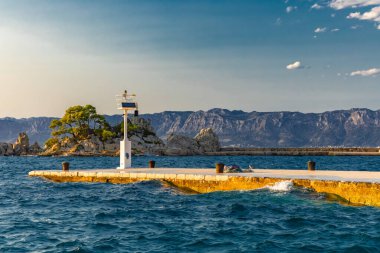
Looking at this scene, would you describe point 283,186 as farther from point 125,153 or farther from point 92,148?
point 92,148

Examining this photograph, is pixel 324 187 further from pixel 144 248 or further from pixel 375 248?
pixel 144 248

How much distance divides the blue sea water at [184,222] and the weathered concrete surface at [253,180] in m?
1.15

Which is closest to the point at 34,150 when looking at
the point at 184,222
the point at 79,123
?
the point at 79,123

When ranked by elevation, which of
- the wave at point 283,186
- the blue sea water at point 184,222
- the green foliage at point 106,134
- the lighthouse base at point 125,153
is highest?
the green foliage at point 106,134

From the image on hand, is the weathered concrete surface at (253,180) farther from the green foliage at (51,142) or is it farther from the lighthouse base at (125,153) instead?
the green foliage at (51,142)

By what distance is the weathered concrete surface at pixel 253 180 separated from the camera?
98.6ft

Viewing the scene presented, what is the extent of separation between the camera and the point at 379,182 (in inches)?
1184

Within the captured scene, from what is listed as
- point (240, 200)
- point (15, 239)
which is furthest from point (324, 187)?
point (15, 239)

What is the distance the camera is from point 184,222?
2492cm

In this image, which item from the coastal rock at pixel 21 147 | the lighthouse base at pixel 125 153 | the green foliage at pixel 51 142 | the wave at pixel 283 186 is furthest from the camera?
the coastal rock at pixel 21 147

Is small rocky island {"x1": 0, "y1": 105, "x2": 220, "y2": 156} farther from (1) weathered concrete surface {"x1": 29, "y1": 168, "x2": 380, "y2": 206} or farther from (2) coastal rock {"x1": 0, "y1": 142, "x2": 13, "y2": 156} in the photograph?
(1) weathered concrete surface {"x1": 29, "y1": 168, "x2": 380, "y2": 206}

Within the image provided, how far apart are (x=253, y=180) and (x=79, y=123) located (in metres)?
156

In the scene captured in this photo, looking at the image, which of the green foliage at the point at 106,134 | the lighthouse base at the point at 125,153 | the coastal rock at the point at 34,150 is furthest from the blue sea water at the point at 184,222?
the coastal rock at the point at 34,150

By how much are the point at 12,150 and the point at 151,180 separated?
6456 inches
